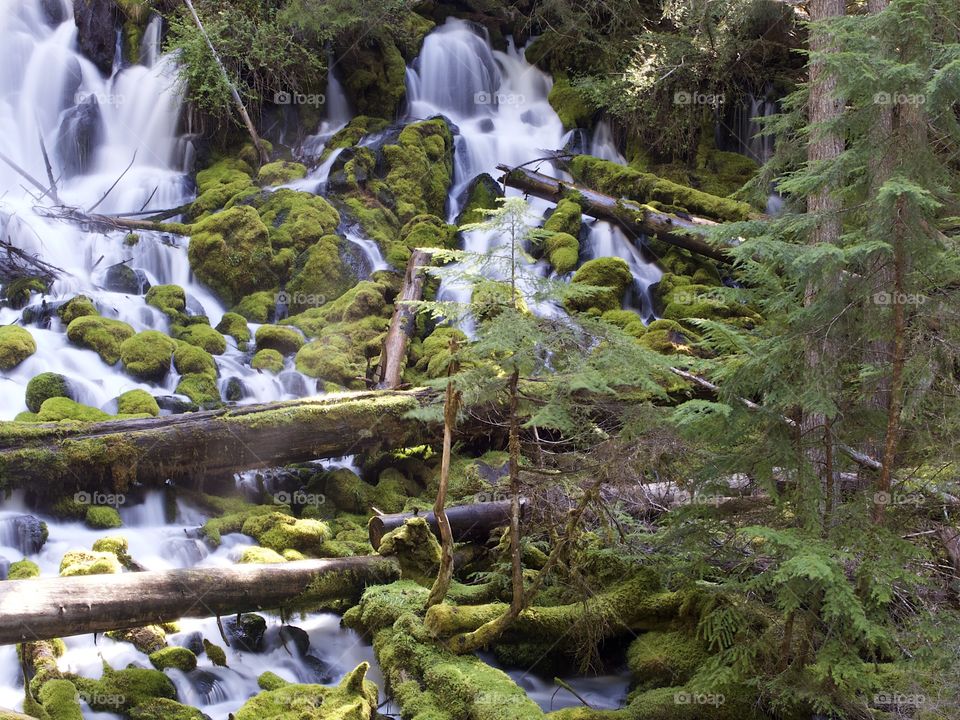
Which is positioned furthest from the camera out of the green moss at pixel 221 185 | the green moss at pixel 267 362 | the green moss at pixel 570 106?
the green moss at pixel 570 106

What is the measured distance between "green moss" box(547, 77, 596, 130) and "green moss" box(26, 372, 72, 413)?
36.9 ft

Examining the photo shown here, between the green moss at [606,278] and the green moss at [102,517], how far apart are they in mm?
6750

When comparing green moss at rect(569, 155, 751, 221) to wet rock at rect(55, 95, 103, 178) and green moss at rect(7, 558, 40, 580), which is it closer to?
wet rock at rect(55, 95, 103, 178)

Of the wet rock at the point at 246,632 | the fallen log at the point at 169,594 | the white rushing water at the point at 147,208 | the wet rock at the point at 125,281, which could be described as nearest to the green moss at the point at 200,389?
the white rushing water at the point at 147,208

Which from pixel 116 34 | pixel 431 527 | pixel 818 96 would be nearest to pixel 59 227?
pixel 116 34

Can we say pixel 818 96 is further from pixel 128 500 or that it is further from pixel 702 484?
pixel 128 500

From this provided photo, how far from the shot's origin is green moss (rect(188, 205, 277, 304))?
13477 millimetres

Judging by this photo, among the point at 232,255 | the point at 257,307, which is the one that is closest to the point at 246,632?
the point at 257,307

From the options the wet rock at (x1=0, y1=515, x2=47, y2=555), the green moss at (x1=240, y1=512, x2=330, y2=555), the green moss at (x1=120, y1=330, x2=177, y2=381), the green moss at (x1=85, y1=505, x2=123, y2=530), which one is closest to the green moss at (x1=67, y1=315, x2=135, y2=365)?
the green moss at (x1=120, y1=330, x2=177, y2=381)

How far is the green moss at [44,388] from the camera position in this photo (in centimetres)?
976

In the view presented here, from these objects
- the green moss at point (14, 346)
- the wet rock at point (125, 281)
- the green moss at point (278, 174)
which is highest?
the green moss at point (278, 174)

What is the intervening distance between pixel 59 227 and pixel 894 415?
1295 centimetres

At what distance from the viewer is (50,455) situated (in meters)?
8.19

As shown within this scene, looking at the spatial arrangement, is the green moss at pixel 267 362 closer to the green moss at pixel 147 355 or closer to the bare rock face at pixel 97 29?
the green moss at pixel 147 355
